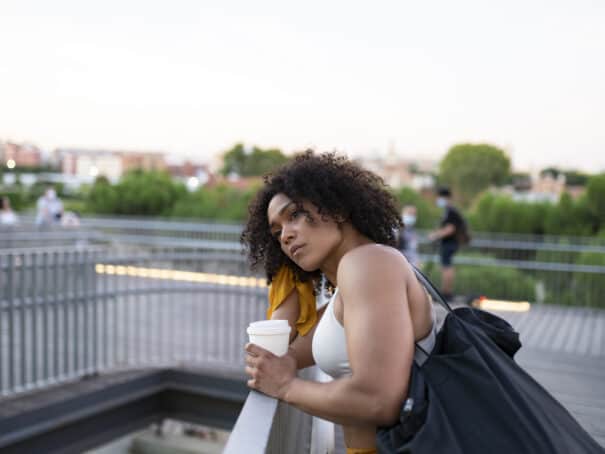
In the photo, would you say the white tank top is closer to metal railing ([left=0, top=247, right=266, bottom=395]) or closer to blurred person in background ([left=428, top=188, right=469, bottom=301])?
metal railing ([left=0, top=247, right=266, bottom=395])

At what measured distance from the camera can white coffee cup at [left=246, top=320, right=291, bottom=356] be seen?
1.74m

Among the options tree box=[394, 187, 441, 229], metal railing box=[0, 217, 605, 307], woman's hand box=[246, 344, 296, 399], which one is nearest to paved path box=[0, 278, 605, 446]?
metal railing box=[0, 217, 605, 307]

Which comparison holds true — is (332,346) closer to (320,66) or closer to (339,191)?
(339,191)

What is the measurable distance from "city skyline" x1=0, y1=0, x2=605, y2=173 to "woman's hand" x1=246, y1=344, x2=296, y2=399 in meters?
12.1

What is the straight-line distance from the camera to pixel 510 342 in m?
1.68

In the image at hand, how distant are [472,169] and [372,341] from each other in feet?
157

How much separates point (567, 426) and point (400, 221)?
30.4 inches

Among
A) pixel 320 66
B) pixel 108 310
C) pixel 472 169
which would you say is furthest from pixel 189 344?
pixel 472 169

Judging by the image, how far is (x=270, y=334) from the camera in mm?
1747

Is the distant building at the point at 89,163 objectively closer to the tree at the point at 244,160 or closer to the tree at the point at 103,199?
the tree at the point at 244,160

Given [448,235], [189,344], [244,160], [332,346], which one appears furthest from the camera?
[244,160]

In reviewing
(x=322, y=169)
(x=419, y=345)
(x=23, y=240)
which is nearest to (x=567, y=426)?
(x=419, y=345)

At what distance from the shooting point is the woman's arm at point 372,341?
1.45 m

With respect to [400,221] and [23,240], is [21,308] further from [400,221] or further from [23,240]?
[23,240]
